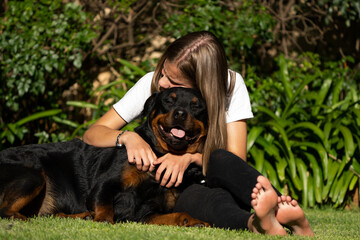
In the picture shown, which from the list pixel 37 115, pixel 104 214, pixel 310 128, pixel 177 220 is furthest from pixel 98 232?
pixel 37 115

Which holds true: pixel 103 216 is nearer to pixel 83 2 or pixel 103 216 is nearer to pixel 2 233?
pixel 2 233

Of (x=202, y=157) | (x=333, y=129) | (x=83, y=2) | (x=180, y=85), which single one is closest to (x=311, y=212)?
(x=333, y=129)

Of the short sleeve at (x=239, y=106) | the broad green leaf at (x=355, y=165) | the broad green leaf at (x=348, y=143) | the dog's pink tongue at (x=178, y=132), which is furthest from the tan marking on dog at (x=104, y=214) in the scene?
the broad green leaf at (x=355, y=165)

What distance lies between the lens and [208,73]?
302cm

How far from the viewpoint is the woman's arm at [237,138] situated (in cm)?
311

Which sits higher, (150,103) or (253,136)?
(150,103)

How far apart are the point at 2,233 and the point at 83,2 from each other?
4.16 m

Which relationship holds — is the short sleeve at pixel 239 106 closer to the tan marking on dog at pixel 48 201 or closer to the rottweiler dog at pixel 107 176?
the rottweiler dog at pixel 107 176

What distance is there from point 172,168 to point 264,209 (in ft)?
2.65

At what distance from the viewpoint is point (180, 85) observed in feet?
10.4

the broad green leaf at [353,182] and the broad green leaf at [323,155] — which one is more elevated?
the broad green leaf at [323,155]

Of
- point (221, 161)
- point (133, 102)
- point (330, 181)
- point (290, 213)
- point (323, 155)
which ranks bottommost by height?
point (330, 181)

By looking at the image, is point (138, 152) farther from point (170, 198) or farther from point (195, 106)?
point (195, 106)

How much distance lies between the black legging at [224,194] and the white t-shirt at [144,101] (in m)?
0.60
